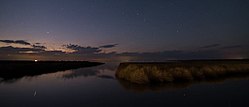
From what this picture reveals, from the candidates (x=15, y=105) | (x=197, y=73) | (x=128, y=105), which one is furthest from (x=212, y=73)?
(x=15, y=105)

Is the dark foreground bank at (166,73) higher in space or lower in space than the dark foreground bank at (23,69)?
lower

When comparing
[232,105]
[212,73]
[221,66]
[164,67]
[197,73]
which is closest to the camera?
[232,105]

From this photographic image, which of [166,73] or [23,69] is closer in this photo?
[166,73]

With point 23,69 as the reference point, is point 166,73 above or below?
below

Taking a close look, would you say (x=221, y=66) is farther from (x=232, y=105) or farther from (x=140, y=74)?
(x=232, y=105)

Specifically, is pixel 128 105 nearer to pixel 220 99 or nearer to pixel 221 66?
pixel 220 99

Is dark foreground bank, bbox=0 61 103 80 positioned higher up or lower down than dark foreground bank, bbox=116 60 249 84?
higher up

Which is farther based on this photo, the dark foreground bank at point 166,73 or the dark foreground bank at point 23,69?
the dark foreground bank at point 23,69

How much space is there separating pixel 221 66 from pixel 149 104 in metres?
33.0

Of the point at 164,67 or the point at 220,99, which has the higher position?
the point at 164,67

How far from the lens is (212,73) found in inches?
1752

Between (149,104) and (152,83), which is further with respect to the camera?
(152,83)

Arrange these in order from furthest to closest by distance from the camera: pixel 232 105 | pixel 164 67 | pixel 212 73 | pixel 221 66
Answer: pixel 221 66 < pixel 212 73 < pixel 164 67 < pixel 232 105

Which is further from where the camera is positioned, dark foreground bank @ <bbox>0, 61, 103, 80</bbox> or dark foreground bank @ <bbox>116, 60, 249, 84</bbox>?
dark foreground bank @ <bbox>0, 61, 103, 80</bbox>
